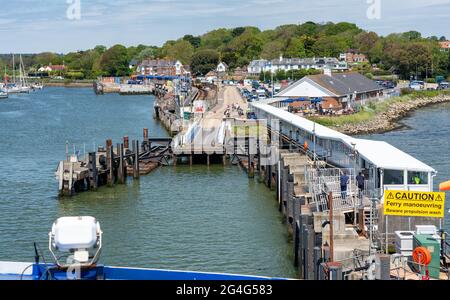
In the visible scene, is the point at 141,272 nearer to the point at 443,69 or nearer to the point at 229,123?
the point at 229,123

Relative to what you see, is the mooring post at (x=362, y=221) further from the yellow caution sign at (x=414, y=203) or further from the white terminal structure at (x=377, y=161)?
the yellow caution sign at (x=414, y=203)

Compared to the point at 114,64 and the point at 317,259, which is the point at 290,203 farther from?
the point at 114,64

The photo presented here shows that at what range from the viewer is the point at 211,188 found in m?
33.1

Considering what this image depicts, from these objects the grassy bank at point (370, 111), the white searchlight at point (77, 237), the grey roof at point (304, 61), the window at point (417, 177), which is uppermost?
the grey roof at point (304, 61)

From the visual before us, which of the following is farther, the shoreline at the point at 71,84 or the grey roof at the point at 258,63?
the shoreline at the point at 71,84

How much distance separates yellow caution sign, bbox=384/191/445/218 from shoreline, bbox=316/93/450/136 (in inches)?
1659

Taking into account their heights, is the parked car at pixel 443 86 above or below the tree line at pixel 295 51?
below

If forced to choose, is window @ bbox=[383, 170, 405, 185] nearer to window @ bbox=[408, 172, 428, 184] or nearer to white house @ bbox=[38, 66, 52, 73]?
window @ bbox=[408, 172, 428, 184]

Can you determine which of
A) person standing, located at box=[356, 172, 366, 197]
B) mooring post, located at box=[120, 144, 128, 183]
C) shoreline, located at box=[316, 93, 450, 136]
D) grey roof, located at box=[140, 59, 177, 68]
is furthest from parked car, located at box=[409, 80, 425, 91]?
person standing, located at box=[356, 172, 366, 197]

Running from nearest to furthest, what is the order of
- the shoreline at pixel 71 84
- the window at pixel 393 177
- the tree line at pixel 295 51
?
1. the window at pixel 393 177
2. the tree line at pixel 295 51
3. the shoreline at pixel 71 84

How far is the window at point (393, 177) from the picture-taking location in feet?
67.4

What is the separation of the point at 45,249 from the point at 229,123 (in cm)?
2749

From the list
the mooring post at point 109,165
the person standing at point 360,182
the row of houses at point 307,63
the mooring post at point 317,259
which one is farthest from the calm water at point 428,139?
the row of houses at point 307,63

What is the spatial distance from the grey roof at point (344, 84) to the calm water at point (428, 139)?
615cm
